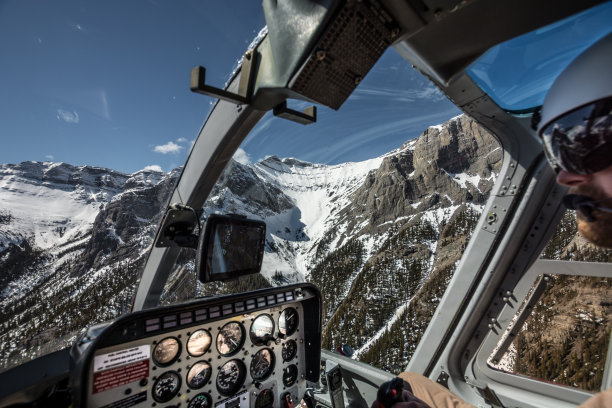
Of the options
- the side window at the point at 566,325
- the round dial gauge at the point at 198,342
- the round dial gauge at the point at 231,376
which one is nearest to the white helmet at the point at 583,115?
the side window at the point at 566,325

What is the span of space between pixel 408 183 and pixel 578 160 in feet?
86.2

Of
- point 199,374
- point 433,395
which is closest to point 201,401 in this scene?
point 199,374

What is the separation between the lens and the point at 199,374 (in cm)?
193

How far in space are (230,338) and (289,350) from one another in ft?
2.13

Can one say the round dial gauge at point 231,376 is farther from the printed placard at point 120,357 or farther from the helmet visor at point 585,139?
the helmet visor at point 585,139

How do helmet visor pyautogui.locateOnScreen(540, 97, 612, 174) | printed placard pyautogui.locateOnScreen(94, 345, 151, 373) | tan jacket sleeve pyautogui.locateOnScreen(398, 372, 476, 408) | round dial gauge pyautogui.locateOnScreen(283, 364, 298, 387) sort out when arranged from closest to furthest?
1. helmet visor pyautogui.locateOnScreen(540, 97, 612, 174)
2. printed placard pyautogui.locateOnScreen(94, 345, 151, 373)
3. tan jacket sleeve pyautogui.locateOnScreen(398, 372, 476, 408)
4. round dial gauge pyautogui.locateOnScreen(283, 364, 298, 387)

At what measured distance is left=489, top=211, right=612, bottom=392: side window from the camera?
2.15 m

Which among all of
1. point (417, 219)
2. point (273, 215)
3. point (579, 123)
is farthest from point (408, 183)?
point (273, 215)

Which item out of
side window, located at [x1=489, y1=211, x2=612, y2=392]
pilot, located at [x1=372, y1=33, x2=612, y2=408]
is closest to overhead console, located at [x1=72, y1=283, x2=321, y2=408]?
pilot, located at [x1=372, y1=33, x2=612, y2=408]

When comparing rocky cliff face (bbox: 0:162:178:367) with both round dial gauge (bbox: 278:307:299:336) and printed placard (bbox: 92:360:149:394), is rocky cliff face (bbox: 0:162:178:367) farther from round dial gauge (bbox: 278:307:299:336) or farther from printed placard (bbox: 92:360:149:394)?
round dial gauge (bbox: 278:307:299:336)

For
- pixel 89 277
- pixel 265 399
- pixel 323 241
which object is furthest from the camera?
pixel 323 241

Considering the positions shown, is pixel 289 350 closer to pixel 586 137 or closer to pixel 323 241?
pixel 586 137

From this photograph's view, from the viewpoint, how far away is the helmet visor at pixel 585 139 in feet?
3.00

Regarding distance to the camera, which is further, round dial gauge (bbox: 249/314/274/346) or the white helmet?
round dial gauge (bbox: 249/314/274/346)
